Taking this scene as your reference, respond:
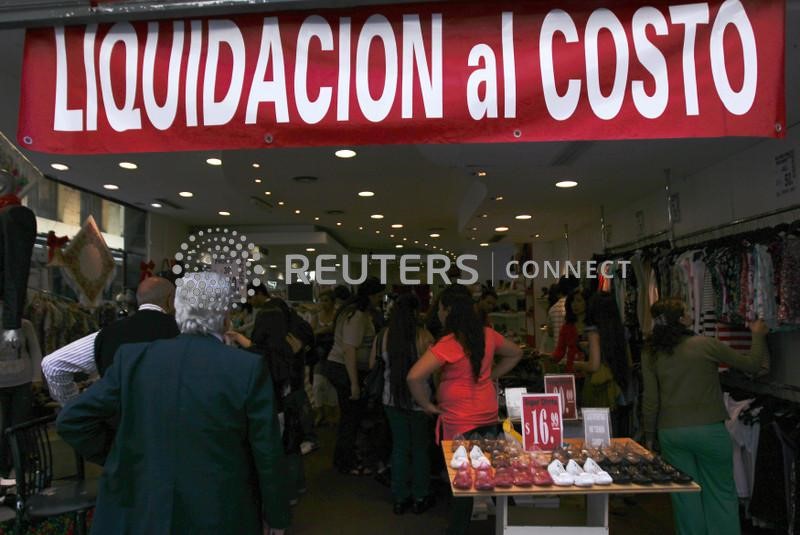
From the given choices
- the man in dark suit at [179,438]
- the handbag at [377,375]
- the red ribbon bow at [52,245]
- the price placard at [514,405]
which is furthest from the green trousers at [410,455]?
the red ribbon bow at [52,245]

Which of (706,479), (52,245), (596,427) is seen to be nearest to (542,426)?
(596,427)

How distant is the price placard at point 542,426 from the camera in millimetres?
2775

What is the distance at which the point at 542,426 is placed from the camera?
2787 millimetres

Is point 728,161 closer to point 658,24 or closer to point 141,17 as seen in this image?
point 658,24

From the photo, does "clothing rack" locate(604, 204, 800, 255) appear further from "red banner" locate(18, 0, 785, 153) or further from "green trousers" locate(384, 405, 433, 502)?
"green trousers" locate(384, 405, 433, 502)

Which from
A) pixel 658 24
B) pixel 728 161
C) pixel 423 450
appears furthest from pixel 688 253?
pixel 658 24

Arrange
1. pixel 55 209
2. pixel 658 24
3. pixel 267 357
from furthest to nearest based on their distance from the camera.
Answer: pixel 55 209, pixel 267 357, pixel 658 24

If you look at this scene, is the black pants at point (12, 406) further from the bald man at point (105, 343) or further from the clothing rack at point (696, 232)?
the clothing rack at point (696, 232)

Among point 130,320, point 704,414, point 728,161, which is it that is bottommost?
point 704,414

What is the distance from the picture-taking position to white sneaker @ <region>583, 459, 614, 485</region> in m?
2.39

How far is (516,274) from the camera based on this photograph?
8914 millimetres

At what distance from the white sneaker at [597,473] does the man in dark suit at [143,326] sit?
6.48ft

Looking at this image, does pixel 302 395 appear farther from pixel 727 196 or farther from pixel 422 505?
pixel 727 196

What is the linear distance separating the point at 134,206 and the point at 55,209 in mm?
1581
